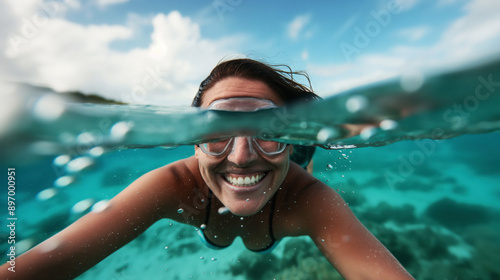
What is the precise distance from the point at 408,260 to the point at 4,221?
20484 millimetres

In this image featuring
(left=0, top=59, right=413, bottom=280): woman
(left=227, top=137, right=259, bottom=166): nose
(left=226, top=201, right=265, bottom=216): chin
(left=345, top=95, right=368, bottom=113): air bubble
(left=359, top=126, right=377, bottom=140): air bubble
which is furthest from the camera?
(left=359, top=126, right=377, bottom=140): air bubble

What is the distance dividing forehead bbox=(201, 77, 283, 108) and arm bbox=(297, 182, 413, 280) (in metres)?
1.75

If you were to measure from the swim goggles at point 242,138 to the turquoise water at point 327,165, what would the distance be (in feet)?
0.62

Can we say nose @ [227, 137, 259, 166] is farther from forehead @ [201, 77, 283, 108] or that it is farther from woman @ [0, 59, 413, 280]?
forehead @ [201, 77, 283, 108]

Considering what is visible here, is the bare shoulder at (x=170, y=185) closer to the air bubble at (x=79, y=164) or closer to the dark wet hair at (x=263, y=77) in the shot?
the dark wet hair at (x=263, y=77)

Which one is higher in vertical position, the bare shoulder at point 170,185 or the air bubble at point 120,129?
the air bubble at point 120,129

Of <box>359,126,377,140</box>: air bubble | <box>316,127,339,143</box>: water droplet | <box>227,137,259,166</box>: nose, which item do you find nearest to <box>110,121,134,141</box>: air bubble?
<box>227,137,259,166</box>: nose

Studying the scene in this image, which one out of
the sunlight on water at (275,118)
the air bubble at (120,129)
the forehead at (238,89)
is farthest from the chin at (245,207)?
the air bubble at (120,129)

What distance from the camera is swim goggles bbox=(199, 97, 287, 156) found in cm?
317

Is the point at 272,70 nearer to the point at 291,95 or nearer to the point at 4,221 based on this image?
the point at 291,95

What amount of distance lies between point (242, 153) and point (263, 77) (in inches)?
53.6

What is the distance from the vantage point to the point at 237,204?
3.12 metres

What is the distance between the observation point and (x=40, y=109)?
275 centimetres

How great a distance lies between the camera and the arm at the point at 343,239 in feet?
9.20
